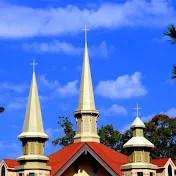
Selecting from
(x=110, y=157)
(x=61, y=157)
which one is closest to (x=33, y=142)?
(x=61, y=157)

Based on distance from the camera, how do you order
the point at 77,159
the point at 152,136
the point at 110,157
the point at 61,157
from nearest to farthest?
the point at 77,159, the point at 110,157, the point at 61,157, the point at 152,136

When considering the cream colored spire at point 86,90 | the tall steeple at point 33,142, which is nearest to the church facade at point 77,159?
the tall steeple at point 33,142

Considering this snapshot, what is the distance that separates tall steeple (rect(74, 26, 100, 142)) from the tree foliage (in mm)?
15498

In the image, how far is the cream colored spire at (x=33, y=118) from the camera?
4894 centimetres

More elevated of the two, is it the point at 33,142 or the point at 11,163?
the point at 33,142

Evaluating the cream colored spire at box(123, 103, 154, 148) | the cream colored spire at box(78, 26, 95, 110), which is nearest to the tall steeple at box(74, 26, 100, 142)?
the cream colored spire at box(78, 26, 95, 110)

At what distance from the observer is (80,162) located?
5116 centimetres

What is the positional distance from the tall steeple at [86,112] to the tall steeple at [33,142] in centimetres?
586

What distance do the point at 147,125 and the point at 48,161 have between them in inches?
957

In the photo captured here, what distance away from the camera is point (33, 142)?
48969mm

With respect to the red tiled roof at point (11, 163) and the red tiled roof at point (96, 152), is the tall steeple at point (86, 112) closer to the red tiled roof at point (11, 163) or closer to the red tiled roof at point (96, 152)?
the red tiled roof at point (96, 152)

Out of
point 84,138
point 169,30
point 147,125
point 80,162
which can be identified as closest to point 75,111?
point 84,138

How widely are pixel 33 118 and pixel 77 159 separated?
479cm

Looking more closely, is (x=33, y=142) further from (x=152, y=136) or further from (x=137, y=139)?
(x=152, y=136)
